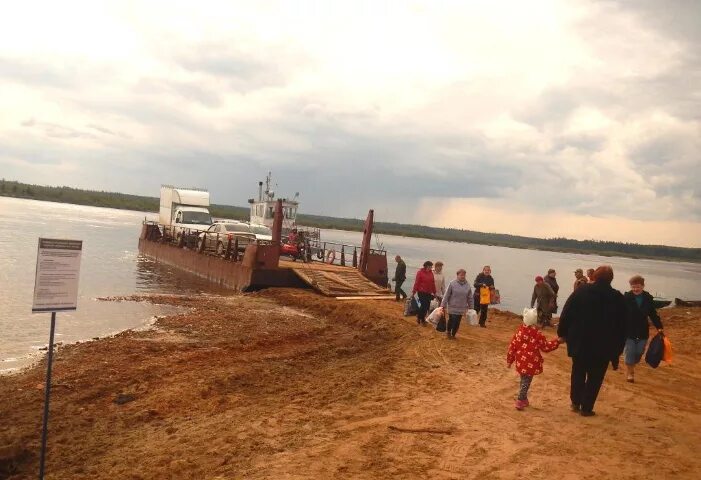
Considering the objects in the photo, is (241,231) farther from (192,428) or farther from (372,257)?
(192,428)

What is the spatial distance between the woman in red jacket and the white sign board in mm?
4840

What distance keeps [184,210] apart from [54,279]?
31.3 metres

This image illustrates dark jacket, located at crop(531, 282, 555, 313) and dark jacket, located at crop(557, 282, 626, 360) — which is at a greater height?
dark jacket, located at crop(557, 282, 626, 360)

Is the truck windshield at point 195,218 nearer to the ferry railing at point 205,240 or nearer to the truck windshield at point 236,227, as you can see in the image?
the ferry railing at point 205,240

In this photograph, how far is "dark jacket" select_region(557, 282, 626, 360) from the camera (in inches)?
259

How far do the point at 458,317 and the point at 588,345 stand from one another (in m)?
5.48

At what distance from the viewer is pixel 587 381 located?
6883 millimetres

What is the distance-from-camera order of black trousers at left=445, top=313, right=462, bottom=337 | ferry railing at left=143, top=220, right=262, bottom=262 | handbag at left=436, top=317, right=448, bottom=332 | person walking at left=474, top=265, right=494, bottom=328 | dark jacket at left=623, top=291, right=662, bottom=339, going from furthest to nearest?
ferry railing at left=143, top=220, right=262, bottom=262 < person walking at left=474, top=265, right=494, bottom=328 < handbag at left=436, top=317, right=448, bottom=332 < black trousers at left=445, top=313, right=462, bottom=337 < dark jacket at left=623, top=291, right=662, bottom=339

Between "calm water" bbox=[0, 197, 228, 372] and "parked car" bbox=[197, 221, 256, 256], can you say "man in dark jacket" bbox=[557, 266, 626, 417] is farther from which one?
"parked car" bbox=[197, 221, 256, 256]

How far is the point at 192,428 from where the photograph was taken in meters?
6.90

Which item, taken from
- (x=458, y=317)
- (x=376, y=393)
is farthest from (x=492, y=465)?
(x=458, y=317)

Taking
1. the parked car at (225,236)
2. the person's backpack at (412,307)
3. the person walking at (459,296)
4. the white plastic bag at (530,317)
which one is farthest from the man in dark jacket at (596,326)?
the parked car at (225,236)

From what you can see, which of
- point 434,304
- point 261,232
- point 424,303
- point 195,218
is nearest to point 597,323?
point 424,303

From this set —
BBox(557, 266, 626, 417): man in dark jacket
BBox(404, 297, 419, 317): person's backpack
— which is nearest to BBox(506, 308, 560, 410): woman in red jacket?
BBox(557, 266, 626, 417): man in dark jacket
